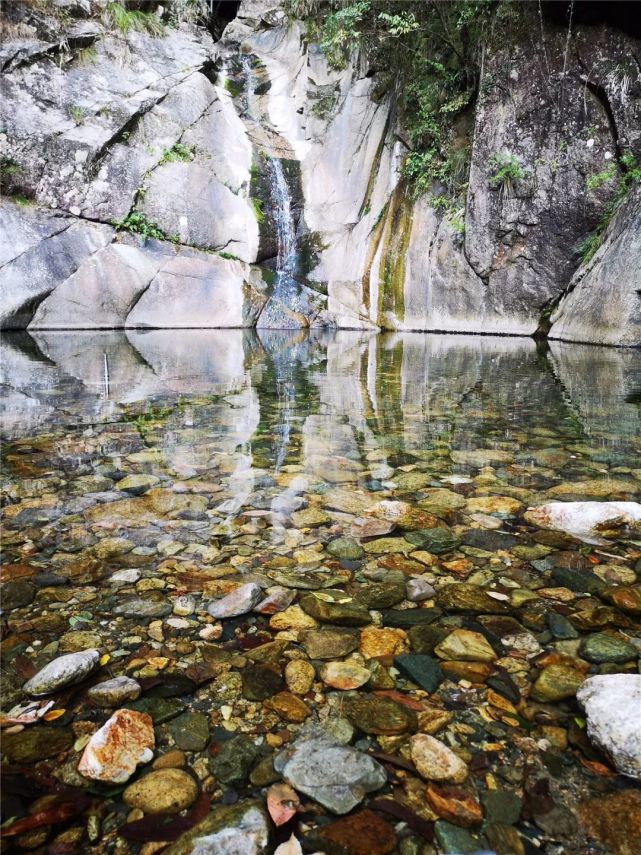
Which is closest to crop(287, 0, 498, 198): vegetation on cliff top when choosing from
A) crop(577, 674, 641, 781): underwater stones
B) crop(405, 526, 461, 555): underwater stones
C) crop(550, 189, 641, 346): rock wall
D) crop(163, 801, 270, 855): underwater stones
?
crop(550, 189, 641, 346): rock wall

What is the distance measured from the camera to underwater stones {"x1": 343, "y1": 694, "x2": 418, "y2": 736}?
112cm

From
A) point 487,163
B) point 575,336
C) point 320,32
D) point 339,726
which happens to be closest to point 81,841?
point 339,726

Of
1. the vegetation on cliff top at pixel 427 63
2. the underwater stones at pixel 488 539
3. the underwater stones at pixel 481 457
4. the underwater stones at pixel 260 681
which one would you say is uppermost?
the vegetation on cliff top at pixel 427 63

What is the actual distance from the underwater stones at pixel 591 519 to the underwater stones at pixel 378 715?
1237 millimetres

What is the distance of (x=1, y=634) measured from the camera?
4.65ft

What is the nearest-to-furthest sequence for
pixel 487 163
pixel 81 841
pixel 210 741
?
pixel 81 841
pixel 210 741
pixel 487 163

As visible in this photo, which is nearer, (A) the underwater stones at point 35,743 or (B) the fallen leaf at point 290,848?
(B) the fallen leaf at point 290,848

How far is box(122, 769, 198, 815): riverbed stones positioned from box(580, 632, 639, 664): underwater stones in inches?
41.7

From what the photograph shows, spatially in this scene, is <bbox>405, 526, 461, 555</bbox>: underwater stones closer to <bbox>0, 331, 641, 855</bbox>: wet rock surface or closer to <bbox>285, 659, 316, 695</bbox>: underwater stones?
<bbox>0, 331, 641, 855</bbox>: wet rock surface

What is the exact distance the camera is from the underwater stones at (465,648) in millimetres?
1354

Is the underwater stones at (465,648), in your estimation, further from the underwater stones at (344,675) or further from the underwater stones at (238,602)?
the underwater stones at (238,602)

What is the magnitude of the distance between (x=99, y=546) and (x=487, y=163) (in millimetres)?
14228

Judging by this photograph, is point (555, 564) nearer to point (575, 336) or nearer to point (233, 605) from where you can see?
point (233, 605)

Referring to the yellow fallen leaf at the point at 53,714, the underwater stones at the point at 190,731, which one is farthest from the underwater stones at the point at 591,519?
the yellow fallen leaf at the point at 53,714
